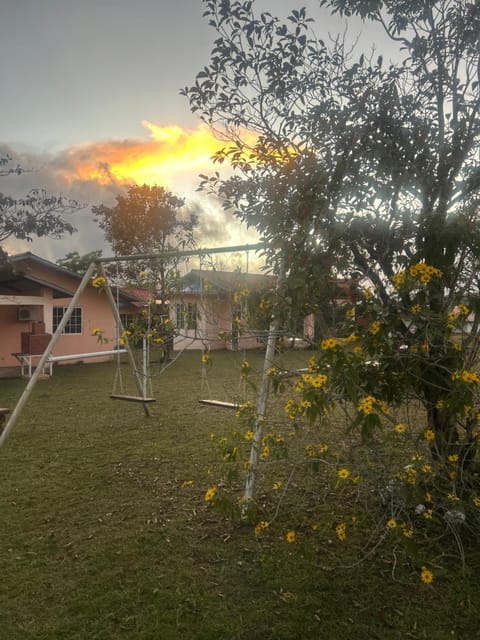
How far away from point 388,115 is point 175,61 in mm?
4445

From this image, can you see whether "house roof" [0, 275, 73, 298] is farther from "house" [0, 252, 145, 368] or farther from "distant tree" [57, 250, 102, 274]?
"distant tree" [57, 250, 102, 274]

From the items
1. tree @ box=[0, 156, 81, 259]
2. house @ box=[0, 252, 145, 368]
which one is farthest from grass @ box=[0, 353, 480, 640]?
tree @ box=[0, 156, 81, 259]

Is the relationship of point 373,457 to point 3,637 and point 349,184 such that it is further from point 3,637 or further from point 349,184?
point 3,637

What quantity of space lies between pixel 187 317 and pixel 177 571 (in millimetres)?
1949

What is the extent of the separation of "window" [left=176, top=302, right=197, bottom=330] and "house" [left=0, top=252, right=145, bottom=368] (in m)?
8.53

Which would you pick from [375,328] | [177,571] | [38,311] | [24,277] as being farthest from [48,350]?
[38,311]

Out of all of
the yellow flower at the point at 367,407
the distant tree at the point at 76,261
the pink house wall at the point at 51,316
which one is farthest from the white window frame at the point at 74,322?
the yellow flower at the point at 367,407

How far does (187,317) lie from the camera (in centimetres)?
Result: 396

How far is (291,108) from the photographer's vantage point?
3680 millimetres

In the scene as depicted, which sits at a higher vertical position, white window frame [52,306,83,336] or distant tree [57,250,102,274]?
distant tree [57,250,102,274]

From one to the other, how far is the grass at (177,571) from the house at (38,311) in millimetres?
8095

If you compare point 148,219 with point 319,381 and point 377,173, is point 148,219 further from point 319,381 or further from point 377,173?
point 319,381

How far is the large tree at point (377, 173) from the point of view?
257cm

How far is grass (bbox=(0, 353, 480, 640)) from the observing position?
8.20ft
